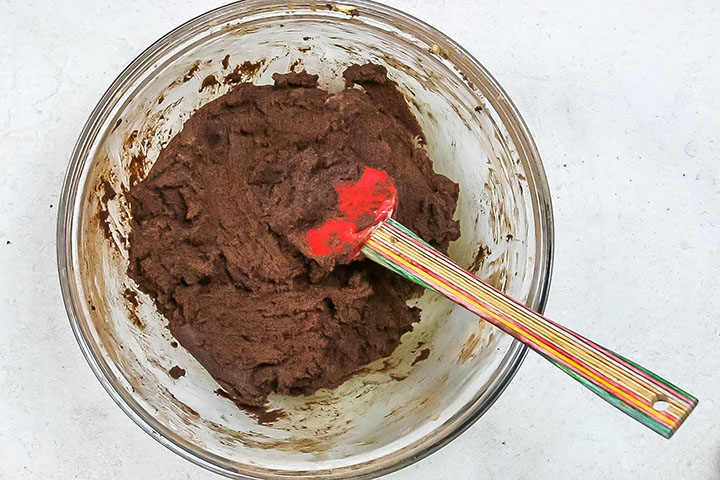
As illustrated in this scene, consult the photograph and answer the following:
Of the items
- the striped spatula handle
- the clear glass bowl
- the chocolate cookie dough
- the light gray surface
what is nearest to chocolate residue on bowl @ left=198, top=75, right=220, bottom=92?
the clear glass bowl

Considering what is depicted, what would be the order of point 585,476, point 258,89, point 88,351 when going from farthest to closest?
1. point 585,476
2. point 258,89
3. point 88,351

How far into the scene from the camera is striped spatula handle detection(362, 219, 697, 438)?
4.31ft

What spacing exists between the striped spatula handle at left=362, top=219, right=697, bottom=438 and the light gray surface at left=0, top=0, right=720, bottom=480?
0.78 m

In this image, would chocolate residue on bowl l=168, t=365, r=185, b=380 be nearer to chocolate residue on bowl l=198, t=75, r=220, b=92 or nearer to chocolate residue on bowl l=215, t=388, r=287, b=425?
chocolate residue on bowl l=215, t=388, r=287, b=425

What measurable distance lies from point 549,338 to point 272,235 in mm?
809

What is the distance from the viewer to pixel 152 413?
183cm

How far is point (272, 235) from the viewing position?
1807 millimetres

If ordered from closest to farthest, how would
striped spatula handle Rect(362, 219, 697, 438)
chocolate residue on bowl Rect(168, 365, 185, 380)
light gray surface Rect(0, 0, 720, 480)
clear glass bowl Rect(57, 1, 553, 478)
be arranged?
striped spatula handle Rect(362, 219, 697, 438) → clear glass bowl Rect(57, 1, 553, 478) → chocolate residue on bowl Rect(168, 365, 185, 380) → light gray surface Rect(0, 0, 720, 480)

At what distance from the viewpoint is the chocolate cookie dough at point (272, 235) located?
1.81 metres

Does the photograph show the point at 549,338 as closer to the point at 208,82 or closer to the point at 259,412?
the point at 259,412

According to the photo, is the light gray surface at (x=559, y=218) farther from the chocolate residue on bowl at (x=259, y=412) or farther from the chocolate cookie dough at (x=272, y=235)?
the chocolate cookie dough at (x=272, y=235)

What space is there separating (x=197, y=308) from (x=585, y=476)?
56.9 inches

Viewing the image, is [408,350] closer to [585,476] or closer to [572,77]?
[585,476]

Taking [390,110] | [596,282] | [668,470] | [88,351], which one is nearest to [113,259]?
[88,351]
